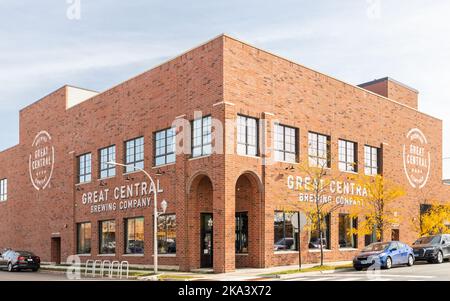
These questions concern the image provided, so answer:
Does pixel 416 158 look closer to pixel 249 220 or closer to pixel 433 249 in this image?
pixel 433 249

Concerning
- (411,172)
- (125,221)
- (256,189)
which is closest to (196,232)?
(256,189)

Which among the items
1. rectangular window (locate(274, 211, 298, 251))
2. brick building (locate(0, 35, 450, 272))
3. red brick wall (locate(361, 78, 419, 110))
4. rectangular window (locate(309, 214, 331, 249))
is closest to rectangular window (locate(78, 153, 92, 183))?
brick building (locate(0, 35, 450, 272))

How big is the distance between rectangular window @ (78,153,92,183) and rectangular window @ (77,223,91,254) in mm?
3415

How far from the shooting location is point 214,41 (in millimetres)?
31031

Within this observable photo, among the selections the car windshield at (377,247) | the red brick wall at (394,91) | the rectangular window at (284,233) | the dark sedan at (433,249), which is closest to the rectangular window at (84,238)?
the rectangular window at (284,233)

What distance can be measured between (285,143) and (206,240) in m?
7.30

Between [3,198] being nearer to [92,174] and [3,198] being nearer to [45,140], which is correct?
[45,140]

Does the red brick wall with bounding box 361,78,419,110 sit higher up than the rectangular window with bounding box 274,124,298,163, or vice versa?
the red brick wall with bounding box 361,78,419,110

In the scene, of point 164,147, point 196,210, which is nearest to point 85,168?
point 164,147

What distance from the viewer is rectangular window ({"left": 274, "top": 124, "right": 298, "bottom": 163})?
32931 millimetres

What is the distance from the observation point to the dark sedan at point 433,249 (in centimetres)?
3238

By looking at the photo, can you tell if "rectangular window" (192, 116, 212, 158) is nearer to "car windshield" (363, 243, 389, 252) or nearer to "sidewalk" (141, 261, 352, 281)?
"sidewalk" (141, 261, 352, 281)

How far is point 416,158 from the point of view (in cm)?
4562

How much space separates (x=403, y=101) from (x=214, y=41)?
24146 mm
